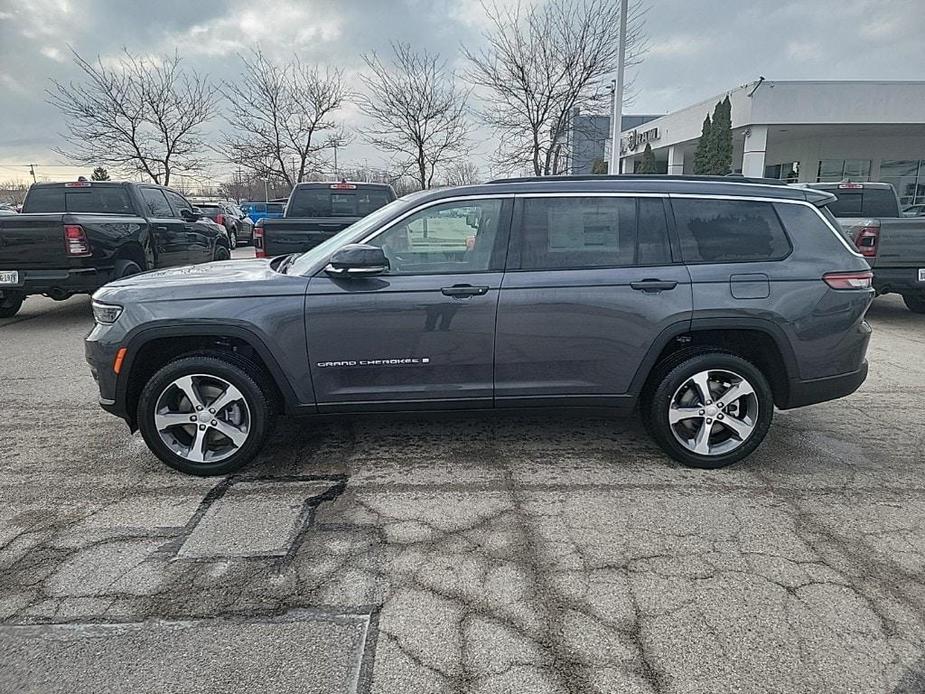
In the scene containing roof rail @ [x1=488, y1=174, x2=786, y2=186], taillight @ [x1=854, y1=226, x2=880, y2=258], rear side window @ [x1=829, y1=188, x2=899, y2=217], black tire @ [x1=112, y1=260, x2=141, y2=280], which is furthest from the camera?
rear side window @ [x1=829, y1=188, x2=899, y2=217]

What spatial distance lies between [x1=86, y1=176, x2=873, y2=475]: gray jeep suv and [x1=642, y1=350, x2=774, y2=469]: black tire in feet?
0.04

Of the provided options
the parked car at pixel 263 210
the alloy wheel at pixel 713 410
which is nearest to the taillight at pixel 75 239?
the alloy wheel at pixel 713 410

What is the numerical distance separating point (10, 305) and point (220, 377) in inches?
292

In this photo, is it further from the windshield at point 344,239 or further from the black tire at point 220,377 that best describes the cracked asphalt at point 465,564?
the windshield at point 344,239

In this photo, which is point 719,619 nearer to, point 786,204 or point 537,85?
point 786,204

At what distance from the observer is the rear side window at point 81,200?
947 cm

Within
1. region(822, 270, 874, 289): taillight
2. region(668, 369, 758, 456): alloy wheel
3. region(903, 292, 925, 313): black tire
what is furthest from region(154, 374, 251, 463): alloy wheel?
region(903, 292, 925, 313): black tire

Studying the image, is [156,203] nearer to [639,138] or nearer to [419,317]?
[419,317]

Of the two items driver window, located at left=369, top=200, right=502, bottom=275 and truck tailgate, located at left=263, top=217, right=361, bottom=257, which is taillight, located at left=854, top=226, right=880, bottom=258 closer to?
driver window, located at left=369, top=200, right=502, bottom=275

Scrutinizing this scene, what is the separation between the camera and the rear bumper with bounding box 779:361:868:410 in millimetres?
3877

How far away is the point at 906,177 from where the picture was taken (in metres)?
27.7

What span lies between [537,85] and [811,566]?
57.1 ft

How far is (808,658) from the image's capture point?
7.61 feet

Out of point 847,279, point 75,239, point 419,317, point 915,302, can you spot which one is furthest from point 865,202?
point 75,239
